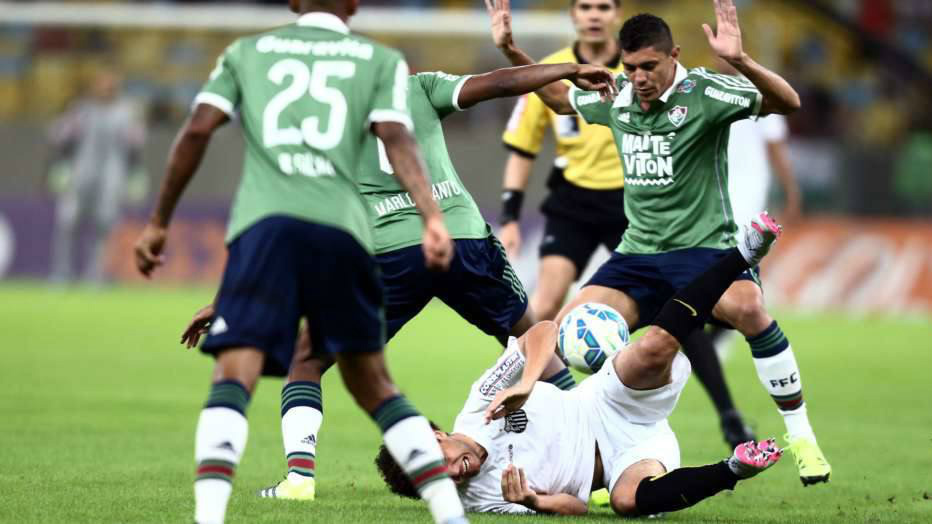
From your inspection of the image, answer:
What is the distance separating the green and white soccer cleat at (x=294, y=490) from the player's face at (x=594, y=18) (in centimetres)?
371

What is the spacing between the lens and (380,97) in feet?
17.5

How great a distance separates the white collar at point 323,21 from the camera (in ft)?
17.8

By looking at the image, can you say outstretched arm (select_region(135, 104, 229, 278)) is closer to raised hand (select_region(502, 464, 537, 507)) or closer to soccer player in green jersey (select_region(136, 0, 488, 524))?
soccer player in green jersey (select_region(136, 0, 488, 524))

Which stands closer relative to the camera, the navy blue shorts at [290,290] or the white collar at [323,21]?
the navy blue shorts at [290,290]

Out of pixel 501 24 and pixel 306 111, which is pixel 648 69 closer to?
pixel 501 24

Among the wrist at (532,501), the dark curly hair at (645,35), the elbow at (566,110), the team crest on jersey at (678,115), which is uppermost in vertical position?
the dark curly hair at (645,35)

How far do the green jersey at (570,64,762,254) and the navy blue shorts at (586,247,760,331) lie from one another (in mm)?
56

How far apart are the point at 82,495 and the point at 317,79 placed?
2471 millimetres

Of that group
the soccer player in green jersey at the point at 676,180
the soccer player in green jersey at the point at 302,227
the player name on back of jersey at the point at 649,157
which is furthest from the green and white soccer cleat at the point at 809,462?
the soccer player in green jersey at the point at 302,227

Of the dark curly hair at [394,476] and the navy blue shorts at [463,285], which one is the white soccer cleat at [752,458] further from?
the navy blue shorts at [463,285]

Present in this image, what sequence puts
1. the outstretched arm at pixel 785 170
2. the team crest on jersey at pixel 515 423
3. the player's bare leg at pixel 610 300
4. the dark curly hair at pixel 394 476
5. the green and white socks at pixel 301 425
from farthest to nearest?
the outstretched arm at pixel 785 170
the player's bare leg at pixel 610 300
the green and white socks at pixel 301 425
the team crest on jersey at pixel 515 423
the dark curly hair at pixel 394 476

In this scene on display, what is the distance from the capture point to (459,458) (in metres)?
6.59

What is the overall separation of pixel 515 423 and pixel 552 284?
118 inches

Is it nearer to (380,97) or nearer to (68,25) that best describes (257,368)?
(380,97)
